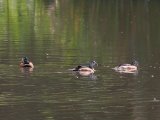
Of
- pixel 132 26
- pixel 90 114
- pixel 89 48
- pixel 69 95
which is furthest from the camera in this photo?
pixel 132 26

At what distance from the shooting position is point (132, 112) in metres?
22.6

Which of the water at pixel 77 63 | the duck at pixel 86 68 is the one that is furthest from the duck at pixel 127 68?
the duck at pixel 86 68

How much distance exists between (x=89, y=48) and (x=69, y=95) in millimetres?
12703

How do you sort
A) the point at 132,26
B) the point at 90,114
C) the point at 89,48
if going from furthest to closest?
the point at 132,26 < the point at 89,48 < the point at 90,114

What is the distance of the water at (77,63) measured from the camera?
22.9 meters

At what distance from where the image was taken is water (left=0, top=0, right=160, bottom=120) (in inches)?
901

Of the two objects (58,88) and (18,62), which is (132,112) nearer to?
(58,88)

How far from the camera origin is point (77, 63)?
1270 inches

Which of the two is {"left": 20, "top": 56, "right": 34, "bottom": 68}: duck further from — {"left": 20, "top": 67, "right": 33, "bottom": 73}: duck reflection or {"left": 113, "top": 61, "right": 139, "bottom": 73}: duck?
{"left": 113, "top": 61, "right": 139, "bottom": 73}: duck

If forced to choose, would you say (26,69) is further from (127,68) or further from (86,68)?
(127,68)

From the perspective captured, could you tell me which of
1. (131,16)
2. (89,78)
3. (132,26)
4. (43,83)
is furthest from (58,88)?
(131,16)


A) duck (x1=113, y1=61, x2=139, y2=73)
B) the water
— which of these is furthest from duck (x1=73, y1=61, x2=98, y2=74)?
duck (x1=113, y1=61, x2=139, y2=73)

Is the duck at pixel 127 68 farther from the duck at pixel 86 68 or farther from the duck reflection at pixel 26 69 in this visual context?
the duck reflection at pixel 26 69

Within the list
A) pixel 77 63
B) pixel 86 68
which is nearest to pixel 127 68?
pixel 86 68
